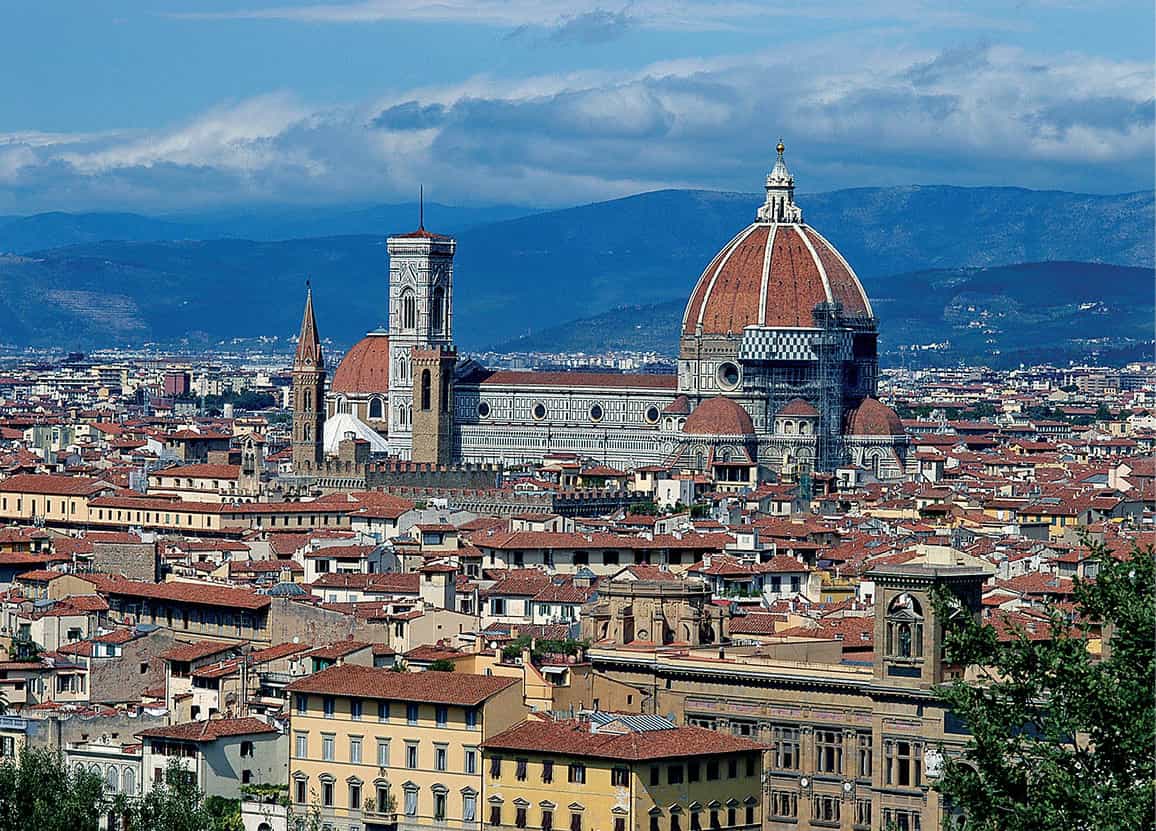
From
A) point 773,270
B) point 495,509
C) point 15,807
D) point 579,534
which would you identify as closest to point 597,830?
point 15,807

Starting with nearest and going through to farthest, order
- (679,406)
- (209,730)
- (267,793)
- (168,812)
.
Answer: (168,812)
(267,793)
(209,730)
(679,406)

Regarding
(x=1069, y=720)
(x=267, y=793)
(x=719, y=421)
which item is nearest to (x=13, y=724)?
(x=267, y=793)

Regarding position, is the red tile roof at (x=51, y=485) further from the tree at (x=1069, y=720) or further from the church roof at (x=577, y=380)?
the tree at (x=1069, y=720)

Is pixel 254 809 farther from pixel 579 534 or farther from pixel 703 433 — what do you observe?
pixel 703 433

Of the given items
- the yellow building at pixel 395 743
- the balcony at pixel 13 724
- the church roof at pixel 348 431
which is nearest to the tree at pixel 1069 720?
the yellow building at pixel 395 743

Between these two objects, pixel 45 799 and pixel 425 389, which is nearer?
pixel 45 799

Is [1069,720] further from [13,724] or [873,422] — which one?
[873,422]

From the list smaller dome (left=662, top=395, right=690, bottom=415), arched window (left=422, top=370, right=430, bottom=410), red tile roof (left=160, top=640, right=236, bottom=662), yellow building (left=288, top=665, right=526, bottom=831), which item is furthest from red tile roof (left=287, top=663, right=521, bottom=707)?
arched window (left=422, top=370, right=430, bottom=410)
